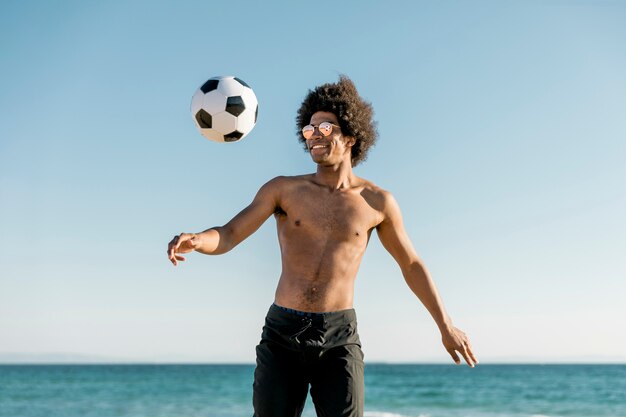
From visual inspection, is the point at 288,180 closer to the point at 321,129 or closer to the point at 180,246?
the point at 321,129

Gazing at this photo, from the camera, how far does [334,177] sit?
20.2ft

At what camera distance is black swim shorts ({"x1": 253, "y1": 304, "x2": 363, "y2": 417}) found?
552 cm

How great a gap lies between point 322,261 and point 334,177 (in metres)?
0.64

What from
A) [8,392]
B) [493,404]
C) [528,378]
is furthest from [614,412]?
[8,392]

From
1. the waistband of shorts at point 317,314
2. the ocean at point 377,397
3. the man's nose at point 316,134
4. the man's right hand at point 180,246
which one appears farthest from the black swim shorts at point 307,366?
the ocean at point 377,397

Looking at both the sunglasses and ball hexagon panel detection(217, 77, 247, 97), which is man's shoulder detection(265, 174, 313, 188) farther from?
ball hexagon panel detection(217, 77, 247, 97)

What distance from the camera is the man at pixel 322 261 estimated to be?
5562mm

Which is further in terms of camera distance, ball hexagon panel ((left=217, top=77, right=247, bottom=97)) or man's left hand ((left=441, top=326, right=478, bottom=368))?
ball hexagon panel ((left=217, top=77, right=247, bottom=97))

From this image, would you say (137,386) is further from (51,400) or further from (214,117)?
(214,117)

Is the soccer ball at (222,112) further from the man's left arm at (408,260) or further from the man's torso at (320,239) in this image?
the man's left arm at (408,260)

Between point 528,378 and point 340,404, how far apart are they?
147 feet

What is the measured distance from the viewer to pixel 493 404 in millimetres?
32250

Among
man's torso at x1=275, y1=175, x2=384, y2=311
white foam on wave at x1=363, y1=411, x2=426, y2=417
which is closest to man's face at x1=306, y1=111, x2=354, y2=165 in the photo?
man's torso at x1=275, y1=175, x2=384, y2=311

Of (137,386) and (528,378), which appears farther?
(528,378)
